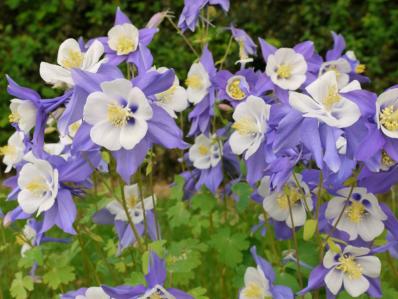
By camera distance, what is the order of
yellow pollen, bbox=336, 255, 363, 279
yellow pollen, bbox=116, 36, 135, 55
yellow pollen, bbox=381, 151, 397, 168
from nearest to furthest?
yellow pollen, bbox=381, 151, 397, 168 → yellow pollen, bbox=336, 255, 363, 279 → yellow pollen, bbox=116, 36, 135, 55

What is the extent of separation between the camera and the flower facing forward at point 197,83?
2.47m

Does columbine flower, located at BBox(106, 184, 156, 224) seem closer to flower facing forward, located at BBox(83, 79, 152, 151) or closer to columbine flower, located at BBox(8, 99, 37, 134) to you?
columbine flower, located at BBox(8, 99, 37, 134)

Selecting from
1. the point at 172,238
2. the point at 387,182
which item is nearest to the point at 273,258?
the point at 387,182

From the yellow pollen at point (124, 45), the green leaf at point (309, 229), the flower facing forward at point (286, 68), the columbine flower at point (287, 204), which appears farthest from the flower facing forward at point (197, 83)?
the green leaf at point (309, 229)

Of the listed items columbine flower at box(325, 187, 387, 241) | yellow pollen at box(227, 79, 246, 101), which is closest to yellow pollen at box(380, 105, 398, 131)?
columbine flower at box(325, 187, 387, 241)

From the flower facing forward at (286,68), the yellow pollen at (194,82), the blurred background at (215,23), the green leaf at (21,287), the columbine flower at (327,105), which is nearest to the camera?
the columbine flower at (327,105)

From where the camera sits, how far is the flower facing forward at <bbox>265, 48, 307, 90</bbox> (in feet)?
7.28

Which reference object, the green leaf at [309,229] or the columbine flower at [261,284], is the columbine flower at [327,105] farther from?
the columbine flower at [261,284]

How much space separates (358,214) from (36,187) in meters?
0.80

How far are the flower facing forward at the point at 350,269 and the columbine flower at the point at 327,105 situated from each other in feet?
1.32

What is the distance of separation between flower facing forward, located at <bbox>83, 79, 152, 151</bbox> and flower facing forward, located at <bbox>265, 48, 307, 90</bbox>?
0.69m

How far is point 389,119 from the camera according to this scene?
5.26 ft

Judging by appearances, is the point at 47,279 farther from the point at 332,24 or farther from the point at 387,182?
the point at 332,24

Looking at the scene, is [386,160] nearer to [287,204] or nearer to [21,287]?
[287,204]
